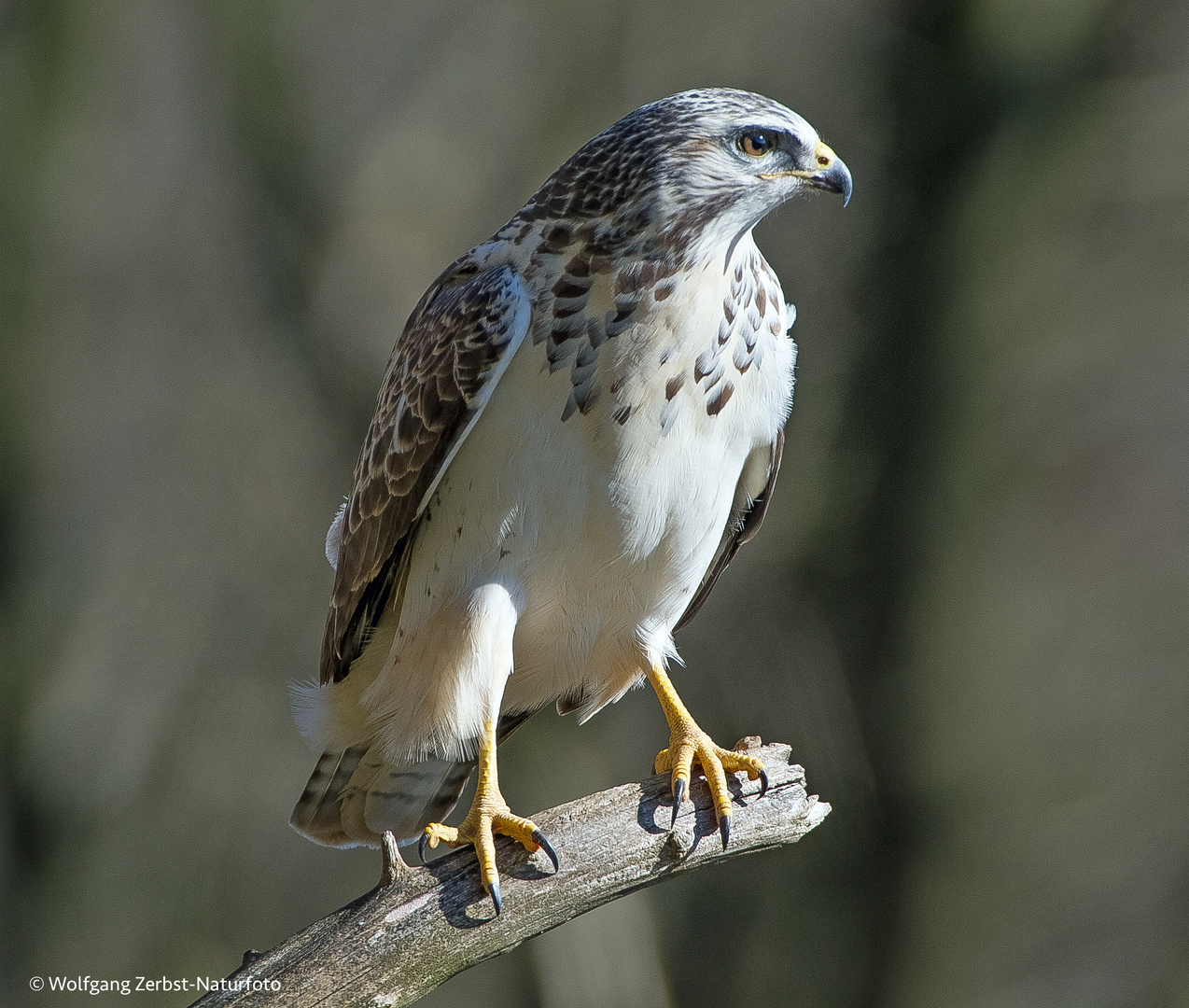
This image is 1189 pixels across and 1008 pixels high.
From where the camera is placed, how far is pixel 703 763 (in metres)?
3.48

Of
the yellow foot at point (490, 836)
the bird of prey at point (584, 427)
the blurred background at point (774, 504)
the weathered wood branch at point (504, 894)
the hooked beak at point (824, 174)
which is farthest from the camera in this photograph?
the blurred background at point (774, 504)

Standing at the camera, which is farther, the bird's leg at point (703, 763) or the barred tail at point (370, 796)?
the barred tail at point (370, 796)

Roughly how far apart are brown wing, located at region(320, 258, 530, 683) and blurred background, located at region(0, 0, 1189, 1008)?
3.85 meters

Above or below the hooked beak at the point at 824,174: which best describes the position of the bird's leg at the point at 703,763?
below

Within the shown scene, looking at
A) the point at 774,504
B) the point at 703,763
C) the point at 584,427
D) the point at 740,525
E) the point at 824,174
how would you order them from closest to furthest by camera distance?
the point at 584,427 < the point at 824,174 < the point at 703,763 < the point at 740,525 < the point at 774,504

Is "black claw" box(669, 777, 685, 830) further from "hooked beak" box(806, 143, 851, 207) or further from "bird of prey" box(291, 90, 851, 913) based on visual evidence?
"hooked beak" box(806, 143, 851, 207)

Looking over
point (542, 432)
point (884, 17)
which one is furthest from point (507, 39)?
point (542, 432)

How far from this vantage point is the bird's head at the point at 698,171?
10.6ft

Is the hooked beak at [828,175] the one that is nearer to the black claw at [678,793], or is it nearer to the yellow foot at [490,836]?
the black claw at [678,793]

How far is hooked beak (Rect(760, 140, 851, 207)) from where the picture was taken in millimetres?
3346

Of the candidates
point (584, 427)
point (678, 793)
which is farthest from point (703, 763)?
point (584, 427)

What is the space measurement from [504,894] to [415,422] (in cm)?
132

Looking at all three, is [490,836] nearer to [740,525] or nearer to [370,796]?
[370,796]

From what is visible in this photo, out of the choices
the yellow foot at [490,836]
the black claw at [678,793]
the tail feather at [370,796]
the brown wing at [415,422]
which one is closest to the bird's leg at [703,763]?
the black claw at [678,793]
